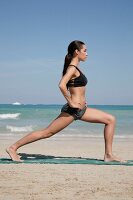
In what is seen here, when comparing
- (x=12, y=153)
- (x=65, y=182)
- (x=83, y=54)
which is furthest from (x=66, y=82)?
(x=65, y=182)

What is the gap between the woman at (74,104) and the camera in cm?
578

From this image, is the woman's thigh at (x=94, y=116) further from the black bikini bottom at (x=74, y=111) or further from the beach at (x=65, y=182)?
the beach at (x=65, y=182)

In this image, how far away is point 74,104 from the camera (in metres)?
5.71

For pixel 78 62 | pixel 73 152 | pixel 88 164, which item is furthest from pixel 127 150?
pixel 78 62

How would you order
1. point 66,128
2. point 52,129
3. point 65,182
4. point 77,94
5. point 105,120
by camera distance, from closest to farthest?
point 65,182 < point 77,94 < point 52,129 < point 105,120 < point 66,128

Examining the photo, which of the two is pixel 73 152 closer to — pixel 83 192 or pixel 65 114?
pixel 65 114

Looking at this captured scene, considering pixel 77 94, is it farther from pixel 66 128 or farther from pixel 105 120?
pixel 66 128

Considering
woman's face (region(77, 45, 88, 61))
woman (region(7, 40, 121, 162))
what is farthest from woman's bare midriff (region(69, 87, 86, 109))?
woman's face (region(77, 45, 88, 61))

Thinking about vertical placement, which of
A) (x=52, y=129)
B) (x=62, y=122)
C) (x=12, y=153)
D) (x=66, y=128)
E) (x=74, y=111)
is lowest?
(x=66, y=128)

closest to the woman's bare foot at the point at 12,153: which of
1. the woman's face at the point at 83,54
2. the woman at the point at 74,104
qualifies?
the woman at the point at 74,104

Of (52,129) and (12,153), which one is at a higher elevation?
(52,129)

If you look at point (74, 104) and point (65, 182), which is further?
point (74, 104)

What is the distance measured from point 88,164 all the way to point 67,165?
346mm

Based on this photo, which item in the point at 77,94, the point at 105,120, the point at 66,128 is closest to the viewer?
the point at 77,94
